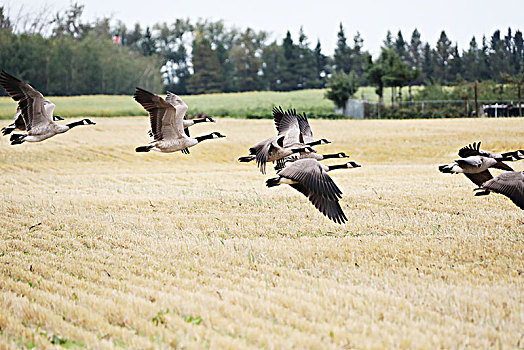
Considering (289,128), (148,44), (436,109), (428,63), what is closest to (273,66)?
(148,44)

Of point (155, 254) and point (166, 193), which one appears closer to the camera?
point (155, 254)

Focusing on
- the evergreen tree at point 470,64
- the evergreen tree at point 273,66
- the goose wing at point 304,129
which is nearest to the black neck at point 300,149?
the goose wing at point 304,129

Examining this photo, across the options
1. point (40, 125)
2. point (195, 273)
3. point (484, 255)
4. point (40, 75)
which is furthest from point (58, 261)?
point (40, 75)

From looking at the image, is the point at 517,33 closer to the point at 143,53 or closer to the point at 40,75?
the point at 143,53

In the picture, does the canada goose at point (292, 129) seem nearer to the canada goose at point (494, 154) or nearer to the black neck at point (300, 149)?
the black neck at point (300, 149)

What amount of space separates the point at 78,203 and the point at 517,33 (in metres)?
111

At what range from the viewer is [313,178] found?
8977 mm

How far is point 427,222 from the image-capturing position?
11797 millimetres

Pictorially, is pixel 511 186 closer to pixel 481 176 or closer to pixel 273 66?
pixel 481 176

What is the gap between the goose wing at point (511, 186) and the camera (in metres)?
8.70

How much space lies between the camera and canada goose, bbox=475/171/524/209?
28.5 ft

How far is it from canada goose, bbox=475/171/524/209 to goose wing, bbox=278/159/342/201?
227 centimetres

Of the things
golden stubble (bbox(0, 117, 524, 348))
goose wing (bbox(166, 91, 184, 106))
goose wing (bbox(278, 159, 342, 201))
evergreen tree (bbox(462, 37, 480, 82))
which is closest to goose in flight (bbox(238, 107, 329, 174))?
goose wing (bbox(278, 159, 342, 201))

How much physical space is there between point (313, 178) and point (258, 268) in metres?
1.58
